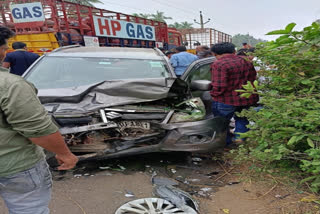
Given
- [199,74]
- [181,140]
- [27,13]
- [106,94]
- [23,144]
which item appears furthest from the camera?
[27,13]

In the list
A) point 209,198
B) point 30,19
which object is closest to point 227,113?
point 209,198

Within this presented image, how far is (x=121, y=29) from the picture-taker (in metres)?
9.05

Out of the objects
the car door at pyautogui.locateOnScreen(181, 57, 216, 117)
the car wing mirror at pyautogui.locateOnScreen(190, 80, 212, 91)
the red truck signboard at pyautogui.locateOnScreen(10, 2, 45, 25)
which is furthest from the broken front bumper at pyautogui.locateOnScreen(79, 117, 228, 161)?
the red truck signboard at pyautogui.locateOnScreen(10, 2, 45, 25)

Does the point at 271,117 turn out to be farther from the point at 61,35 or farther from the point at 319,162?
the point at 61,35

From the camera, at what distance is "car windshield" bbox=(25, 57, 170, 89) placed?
3338 millimetres

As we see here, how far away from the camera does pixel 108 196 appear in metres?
2.39

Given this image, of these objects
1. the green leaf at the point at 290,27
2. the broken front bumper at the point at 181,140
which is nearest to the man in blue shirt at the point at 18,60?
the broken front bumper at the point at 181,140

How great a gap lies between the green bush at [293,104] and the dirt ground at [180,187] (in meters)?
0.30

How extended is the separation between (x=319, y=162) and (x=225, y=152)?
6.45 ft

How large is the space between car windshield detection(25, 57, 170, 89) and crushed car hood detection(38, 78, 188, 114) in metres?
0.28

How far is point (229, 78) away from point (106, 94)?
168 cm

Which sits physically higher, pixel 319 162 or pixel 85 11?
pixel 85 11

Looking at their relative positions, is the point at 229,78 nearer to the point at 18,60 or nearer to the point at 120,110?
the point at 120,110

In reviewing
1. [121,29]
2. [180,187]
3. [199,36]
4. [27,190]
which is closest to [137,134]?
[180,187]
